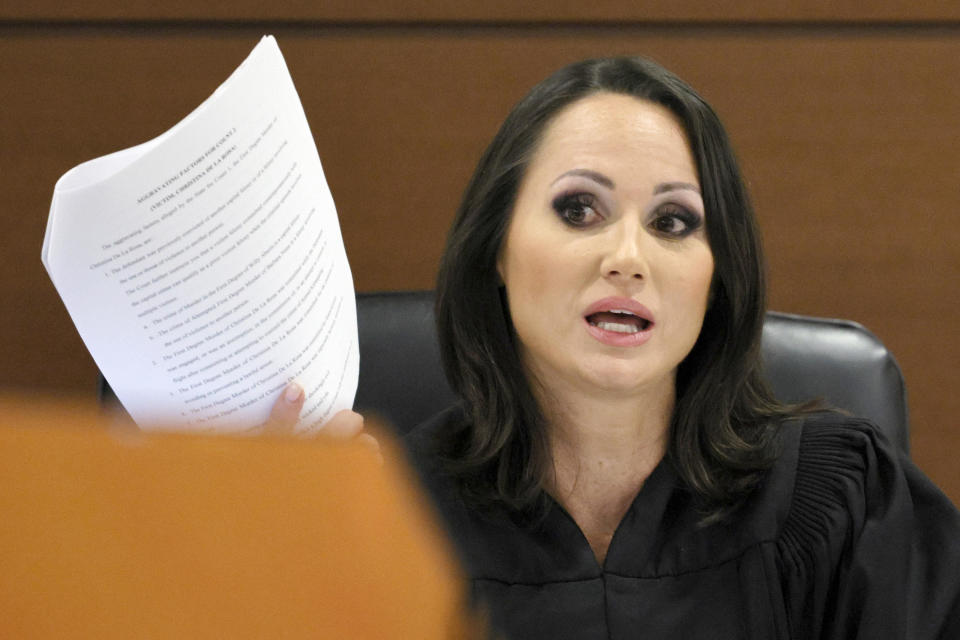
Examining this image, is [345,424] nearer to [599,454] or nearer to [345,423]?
[345,423]

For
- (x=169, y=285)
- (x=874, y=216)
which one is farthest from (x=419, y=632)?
(x=874, y=216)

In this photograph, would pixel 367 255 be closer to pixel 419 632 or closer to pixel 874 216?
pixel 874 216

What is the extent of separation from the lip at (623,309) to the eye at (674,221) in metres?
0.09

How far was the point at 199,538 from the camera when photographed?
20 cm

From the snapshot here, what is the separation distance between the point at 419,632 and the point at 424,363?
3.89ft

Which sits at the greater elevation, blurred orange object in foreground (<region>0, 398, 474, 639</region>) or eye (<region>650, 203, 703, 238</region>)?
blurred orange object in foreground (<region>0, 398, 474, 639</region>)

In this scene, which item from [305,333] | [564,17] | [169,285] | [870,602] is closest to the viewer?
[169,285]

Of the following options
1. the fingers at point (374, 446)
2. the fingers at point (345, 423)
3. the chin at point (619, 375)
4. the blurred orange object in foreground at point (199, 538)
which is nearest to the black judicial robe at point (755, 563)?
the chin at point (619, 375)

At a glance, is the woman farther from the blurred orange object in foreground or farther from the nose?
the blurred orange object in foreground

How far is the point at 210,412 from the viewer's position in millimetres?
616

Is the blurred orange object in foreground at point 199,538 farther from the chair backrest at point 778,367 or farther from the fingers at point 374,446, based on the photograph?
the chair backrest at point 778,367

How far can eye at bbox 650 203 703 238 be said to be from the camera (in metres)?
1.15

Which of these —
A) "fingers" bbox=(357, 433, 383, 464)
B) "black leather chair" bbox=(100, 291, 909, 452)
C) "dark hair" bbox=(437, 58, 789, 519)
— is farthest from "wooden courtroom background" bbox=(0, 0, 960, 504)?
"fingers" bbox=(357, 433, 383, 464)

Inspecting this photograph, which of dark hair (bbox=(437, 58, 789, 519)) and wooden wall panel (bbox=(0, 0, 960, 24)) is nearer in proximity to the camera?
dark hair (bbox=(437, 58, 789, 519))
